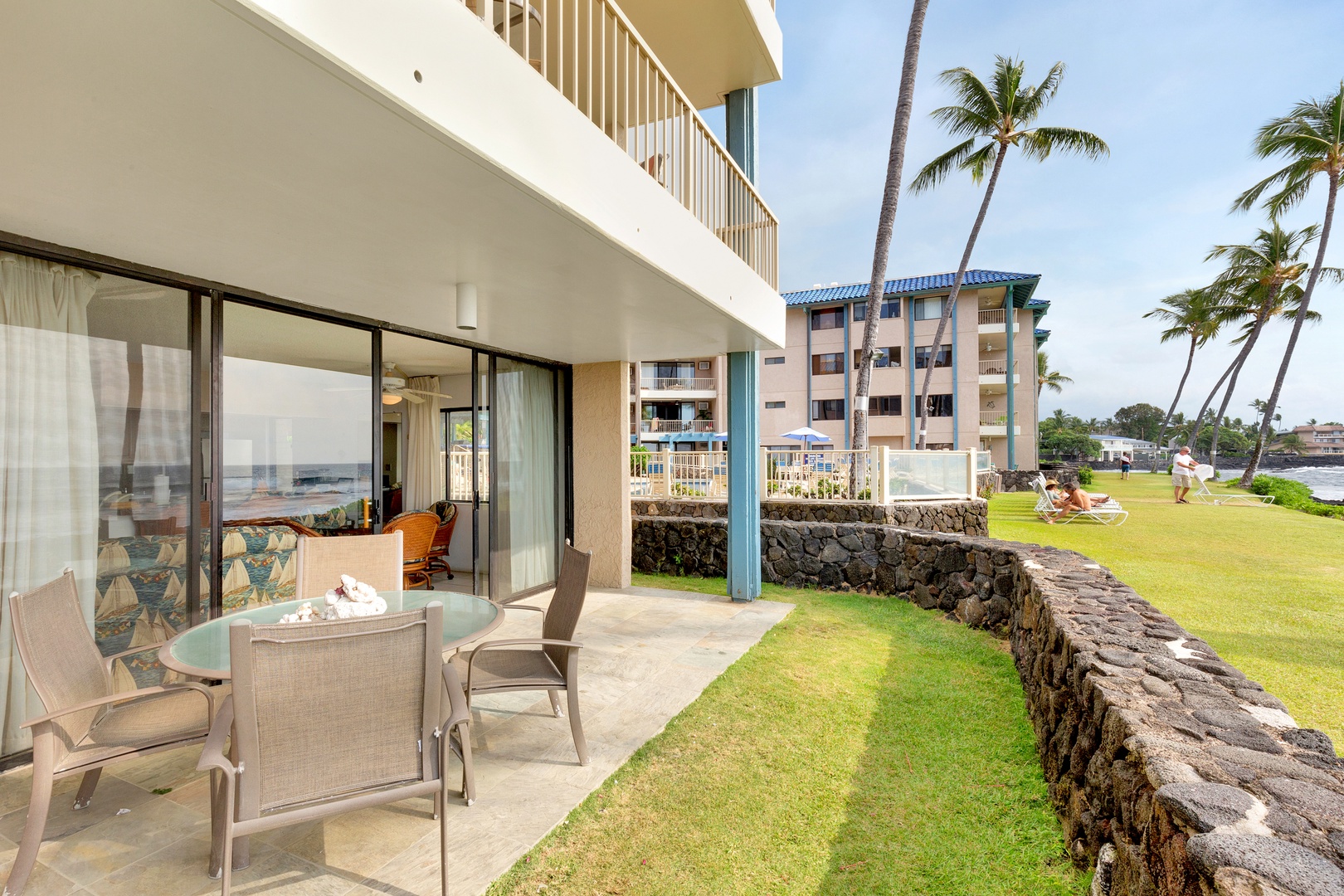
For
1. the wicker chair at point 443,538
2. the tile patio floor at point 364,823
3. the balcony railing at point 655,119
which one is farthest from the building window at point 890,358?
the tile patio floor at point 364,823

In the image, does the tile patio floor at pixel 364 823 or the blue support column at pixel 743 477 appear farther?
the blue support column at pixel 743 477

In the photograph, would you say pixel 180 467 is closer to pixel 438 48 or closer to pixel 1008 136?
pixel 438 48

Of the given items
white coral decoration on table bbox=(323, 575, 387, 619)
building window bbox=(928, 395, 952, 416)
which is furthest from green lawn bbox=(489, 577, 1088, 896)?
building window bbox=(928, 395, 952, 416)

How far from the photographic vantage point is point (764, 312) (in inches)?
206

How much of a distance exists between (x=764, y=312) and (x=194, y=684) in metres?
4.50

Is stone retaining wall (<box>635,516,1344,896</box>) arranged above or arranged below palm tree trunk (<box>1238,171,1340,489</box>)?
below

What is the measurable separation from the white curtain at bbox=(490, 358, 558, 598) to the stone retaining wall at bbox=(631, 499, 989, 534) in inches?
139

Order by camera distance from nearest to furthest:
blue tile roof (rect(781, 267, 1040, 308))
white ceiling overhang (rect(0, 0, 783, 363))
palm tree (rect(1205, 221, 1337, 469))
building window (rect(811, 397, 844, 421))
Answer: white ceiling overhang (rect(0, 0, 783, 363)), palm tree (rect(1205, 221, 1337, 469)), blue tile roof (rect(781, 267, 1040, 308)), building window (rect(811, 397, 844, 421))

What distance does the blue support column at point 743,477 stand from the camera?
244 inches

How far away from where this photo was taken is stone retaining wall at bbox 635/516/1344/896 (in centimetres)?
129

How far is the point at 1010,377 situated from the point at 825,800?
2414 centimetres

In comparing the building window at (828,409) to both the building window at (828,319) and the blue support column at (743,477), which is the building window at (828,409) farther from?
the blue support column at (743,477)

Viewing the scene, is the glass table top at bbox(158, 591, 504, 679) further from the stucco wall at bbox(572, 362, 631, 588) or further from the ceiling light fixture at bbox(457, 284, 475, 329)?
the stucco wall at bbox(572, 362, 631, 588)

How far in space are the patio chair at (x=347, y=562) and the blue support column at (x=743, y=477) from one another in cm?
344
